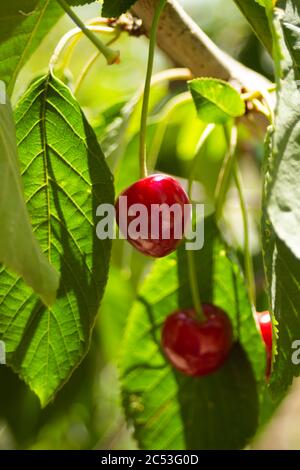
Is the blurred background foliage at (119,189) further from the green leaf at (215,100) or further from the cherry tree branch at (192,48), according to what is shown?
the green leaf at (215,100)

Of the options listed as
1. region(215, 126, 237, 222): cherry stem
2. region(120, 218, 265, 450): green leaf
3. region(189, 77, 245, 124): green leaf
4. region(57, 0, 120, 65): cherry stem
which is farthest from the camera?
region(120, 218, 265, 450): green leaf

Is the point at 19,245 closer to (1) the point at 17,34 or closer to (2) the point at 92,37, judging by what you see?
(2) the point at 92,37

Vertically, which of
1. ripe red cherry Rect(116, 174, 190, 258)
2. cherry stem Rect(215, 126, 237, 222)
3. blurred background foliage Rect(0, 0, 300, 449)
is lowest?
blurred background foliage Rect(0, 0, 300, 449)

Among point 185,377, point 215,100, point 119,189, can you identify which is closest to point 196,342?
point 185,377

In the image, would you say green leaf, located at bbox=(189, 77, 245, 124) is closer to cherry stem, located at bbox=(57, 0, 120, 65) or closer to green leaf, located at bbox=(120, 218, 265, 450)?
cherry stem, located at bbox=(57, 0, 120, 65)

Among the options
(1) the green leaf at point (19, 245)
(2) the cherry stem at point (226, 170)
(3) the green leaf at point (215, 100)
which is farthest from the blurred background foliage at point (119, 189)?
(1) the green leaf at point (19, 245)

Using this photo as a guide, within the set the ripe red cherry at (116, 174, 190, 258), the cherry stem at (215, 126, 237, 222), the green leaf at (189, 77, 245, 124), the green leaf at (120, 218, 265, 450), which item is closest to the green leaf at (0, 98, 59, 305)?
the ripe red cherry at (116, 174, 190, 258)
